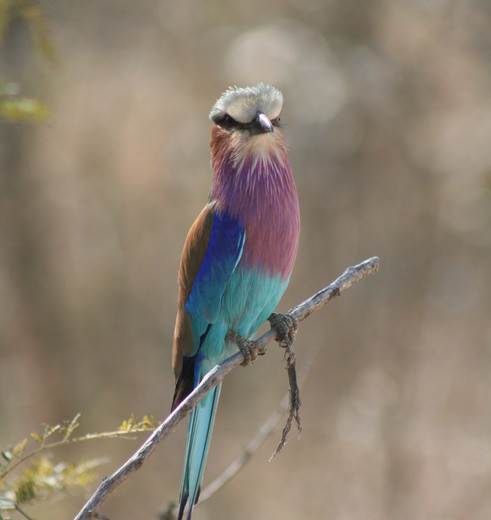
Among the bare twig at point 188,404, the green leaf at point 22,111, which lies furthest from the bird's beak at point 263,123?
the green leaf at point 22,111

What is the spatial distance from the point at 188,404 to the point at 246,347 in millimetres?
726

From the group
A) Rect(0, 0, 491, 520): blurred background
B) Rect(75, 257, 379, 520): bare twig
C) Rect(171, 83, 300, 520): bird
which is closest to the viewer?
Rect(75, 257, 379, 520): bare twig

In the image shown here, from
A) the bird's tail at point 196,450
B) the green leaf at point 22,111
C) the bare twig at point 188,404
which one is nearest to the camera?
the bare twig at point 188,404

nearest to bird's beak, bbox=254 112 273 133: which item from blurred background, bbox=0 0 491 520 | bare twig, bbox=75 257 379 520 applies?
bare twig, bbox=75 257 379 520

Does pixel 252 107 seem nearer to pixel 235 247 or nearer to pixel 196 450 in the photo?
pixel 235 247

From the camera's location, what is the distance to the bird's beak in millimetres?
2256

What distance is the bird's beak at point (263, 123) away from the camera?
88.8 inches

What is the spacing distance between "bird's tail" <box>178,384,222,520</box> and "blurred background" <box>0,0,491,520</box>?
2.60 m

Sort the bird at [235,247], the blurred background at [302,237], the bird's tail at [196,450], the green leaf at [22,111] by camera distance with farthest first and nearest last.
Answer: the blurred background at [302,237], the bird at [235,247], the bird's tail at [196,450], the green leaf at [22,111]

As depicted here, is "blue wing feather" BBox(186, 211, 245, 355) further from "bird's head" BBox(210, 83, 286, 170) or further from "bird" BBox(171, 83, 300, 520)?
"bird's head" BBox(210, 83, 286, 170)

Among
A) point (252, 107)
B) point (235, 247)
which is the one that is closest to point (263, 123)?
point (252, 107)

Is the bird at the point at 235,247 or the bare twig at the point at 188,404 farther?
the bird at the point at 235,247

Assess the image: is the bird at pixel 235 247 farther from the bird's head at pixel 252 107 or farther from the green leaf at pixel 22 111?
the green leaf at pixel 22 111

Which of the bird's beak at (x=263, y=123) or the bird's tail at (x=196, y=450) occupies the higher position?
the bird's beak at (x=263, y=123)
